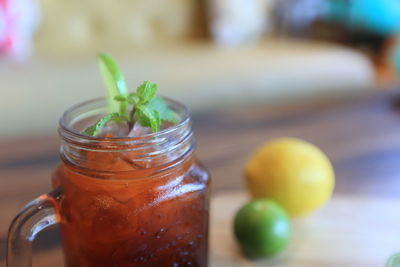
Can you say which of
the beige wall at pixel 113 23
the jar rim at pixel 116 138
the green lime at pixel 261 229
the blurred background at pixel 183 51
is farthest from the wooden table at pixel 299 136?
the beige wall at pixel 113 23

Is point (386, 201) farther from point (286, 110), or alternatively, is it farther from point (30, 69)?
point (30, 69)

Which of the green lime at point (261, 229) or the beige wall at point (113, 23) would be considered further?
the beige wall at point (113, 23)

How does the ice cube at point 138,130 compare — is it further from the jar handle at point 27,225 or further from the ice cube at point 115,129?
the jar handle at point 27,225

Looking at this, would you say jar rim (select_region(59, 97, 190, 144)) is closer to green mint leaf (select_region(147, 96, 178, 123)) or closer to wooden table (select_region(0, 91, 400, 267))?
green mint leaf (select_region(147, 96, 178, 123))

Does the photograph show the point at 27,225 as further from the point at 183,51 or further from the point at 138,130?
the point at 183,51

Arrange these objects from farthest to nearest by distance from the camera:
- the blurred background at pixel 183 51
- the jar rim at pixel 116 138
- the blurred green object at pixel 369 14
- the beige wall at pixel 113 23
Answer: the blurred green object at pixel 369 14, the beige wall at pixel 113 23, the blurred background at pixel 183 51, the jar rim at pixel 116 138

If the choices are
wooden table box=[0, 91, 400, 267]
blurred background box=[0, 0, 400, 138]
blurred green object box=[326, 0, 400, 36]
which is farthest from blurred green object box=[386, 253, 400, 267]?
blurred green object box=[326, 0, 400, 36]
